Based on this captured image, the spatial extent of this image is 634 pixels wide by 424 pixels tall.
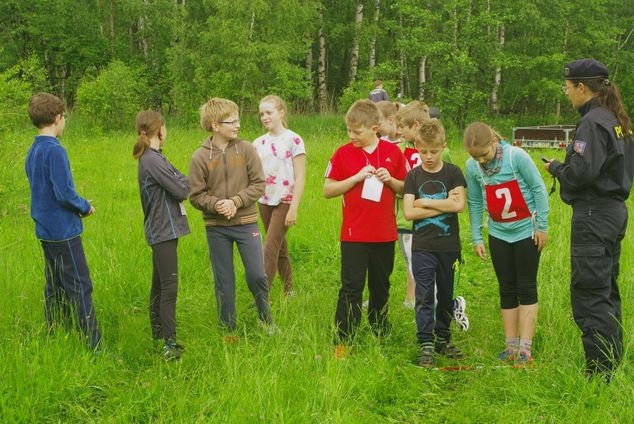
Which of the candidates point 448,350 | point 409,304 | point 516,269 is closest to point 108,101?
point 409,304

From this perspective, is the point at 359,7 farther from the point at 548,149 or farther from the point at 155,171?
the point at 155,171

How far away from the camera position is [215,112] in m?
4.58

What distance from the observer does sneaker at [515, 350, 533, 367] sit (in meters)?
4.21

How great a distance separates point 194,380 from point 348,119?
1.97m

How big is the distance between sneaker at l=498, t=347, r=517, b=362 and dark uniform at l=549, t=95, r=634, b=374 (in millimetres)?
546

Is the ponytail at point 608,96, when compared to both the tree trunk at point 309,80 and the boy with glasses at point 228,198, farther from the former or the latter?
the tree trunk at point 309,80

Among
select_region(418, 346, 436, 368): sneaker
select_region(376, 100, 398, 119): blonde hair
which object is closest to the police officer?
select_region(418, 346, 436, 368): sneaker

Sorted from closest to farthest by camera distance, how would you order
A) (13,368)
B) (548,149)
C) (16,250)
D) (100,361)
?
(13,368) → (100,361) → (16,250) → (548,149)

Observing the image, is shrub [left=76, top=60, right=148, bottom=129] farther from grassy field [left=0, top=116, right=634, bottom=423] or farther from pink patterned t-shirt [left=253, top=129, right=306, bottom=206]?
pink patterned t-shirt [left=253, top=129, right=306, bottom=206]

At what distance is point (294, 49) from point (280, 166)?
1850cm

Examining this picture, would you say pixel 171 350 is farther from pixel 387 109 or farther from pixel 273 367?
pixel 387 109

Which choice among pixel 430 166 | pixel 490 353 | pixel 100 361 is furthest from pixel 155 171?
pixel 490 353

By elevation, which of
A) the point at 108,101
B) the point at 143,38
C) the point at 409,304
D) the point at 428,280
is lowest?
the point at 409,304

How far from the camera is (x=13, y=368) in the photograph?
→ 3.81 m
